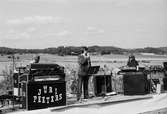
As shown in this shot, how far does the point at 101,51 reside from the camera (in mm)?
67000

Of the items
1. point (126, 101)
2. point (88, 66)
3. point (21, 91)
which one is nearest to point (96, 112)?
point (126, 101)

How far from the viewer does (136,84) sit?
12.6 meters

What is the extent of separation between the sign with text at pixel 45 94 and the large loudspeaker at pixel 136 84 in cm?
411

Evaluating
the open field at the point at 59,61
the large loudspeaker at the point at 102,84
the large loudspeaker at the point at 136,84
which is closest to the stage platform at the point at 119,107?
the large loudspeaker at the point at 136,84

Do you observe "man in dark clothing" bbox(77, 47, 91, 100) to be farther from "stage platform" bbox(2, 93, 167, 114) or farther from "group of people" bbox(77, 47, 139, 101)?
"stage platform" bbox(2, 93, 167, 114)

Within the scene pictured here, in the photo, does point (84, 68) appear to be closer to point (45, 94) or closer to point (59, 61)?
point (45, 94)

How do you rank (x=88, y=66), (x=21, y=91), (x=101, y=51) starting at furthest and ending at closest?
(x=101, y=51)
(x=88, y=66)
(x=21, y=91)

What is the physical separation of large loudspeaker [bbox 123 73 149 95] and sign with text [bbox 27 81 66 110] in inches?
162

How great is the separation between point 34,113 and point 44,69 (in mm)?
3574

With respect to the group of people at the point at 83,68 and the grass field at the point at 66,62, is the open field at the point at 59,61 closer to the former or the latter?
the grass field at the point at 66,62

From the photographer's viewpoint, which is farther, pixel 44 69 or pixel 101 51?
pixel 101 51

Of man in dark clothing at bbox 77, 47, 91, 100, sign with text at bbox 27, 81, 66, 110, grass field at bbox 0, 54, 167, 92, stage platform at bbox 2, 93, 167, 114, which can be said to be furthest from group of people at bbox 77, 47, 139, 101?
stage platform at bbox 2, 93, 167, 114

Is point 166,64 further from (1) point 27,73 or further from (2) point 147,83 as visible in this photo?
(1) point 27,73

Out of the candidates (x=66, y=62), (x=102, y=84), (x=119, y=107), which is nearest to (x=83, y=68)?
(x=102, y=84)
